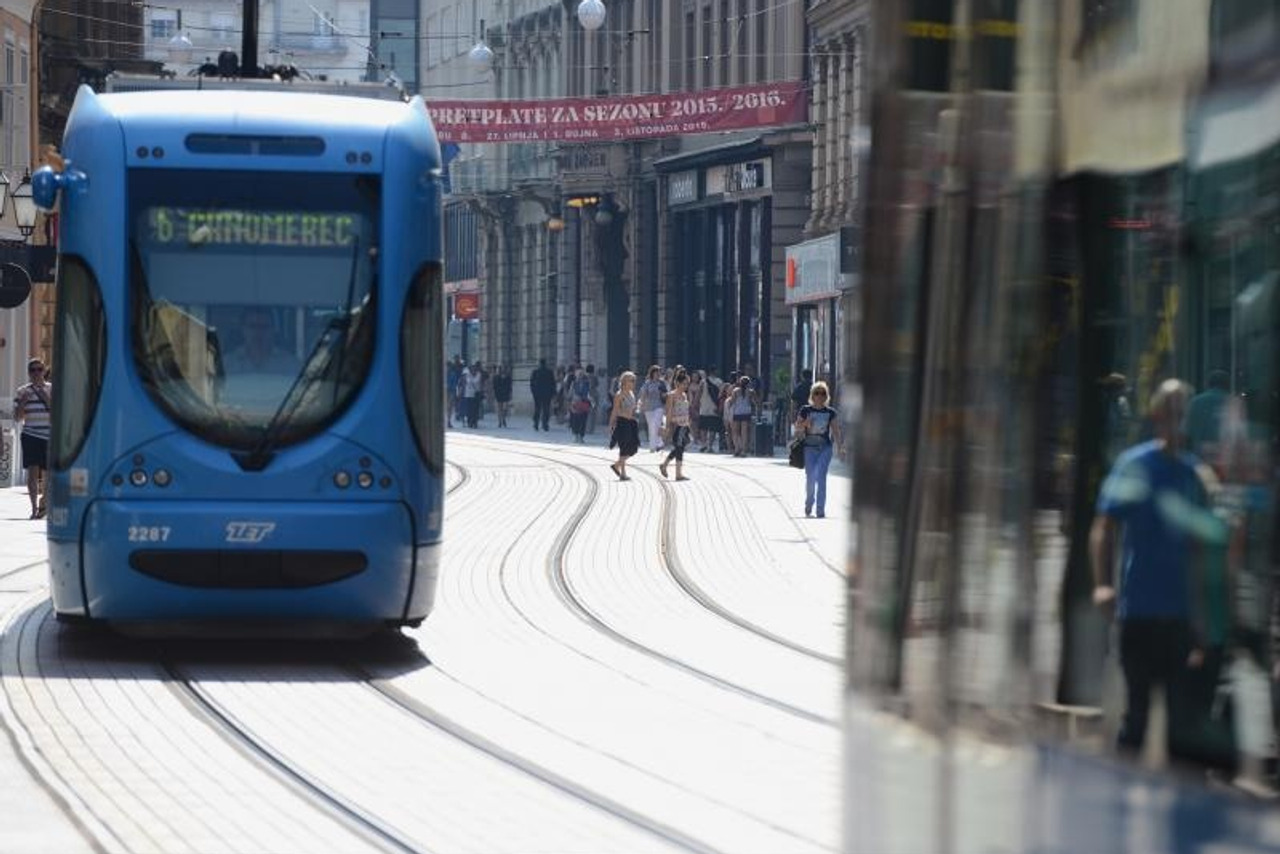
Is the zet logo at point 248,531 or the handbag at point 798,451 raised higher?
the zet logo at point 248,531

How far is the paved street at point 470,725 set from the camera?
9.71 metres

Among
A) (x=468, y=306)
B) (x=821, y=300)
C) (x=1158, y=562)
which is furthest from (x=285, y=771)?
(x=468, y=306)

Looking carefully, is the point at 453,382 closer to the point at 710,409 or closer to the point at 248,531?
the point at 710,409

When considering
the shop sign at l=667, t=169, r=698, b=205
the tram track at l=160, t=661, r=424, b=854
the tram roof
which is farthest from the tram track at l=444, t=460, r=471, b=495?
the tram track at l=160, t=661, r=424, b=854

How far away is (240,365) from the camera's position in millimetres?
14828

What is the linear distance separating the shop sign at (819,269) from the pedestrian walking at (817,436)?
706 inches

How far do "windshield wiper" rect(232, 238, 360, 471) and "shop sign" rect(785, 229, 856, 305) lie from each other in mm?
34532

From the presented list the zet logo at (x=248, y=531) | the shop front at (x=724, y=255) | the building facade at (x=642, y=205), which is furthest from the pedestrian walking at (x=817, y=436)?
the shop front at (x=724, y=255)

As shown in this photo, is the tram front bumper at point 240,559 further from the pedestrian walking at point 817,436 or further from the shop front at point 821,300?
the shop front at point 821,300

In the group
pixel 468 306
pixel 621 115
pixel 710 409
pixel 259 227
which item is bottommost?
pixel 710 409

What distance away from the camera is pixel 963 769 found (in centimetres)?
447

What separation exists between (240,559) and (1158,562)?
37.8ft

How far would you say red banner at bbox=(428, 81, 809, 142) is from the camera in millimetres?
51812

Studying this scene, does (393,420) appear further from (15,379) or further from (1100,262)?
(15,379)
